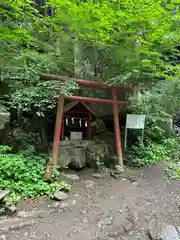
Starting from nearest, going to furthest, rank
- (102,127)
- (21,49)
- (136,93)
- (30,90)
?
(30,90), (21,49), (136,93), (102,127)

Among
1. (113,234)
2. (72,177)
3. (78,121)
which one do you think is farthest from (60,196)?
(78,121)

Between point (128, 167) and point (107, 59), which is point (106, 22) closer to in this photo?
point (107, 59)

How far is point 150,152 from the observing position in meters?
8.75

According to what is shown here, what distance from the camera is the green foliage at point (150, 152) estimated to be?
827cm

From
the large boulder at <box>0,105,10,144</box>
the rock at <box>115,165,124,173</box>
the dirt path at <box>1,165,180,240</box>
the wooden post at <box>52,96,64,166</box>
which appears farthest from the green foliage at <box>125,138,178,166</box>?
the large boulder at <box>0,105,10,144</box>

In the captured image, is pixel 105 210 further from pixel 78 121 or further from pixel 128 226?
pixel 78 121

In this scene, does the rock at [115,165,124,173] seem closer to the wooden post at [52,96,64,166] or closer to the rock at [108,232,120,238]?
the wooden post at [52,96,64,166]

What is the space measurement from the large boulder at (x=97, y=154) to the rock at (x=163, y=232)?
3341mm

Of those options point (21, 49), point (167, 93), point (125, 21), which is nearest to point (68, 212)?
point (21, 49)

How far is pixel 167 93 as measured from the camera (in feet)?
27.8

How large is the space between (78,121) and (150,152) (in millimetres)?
3390

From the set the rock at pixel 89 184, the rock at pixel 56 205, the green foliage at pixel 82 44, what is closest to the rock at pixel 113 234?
the rock at pixel 56 205

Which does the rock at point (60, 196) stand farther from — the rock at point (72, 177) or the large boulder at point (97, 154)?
the large boulder at point (97, 154)

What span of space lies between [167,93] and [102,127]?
3.17 meters
